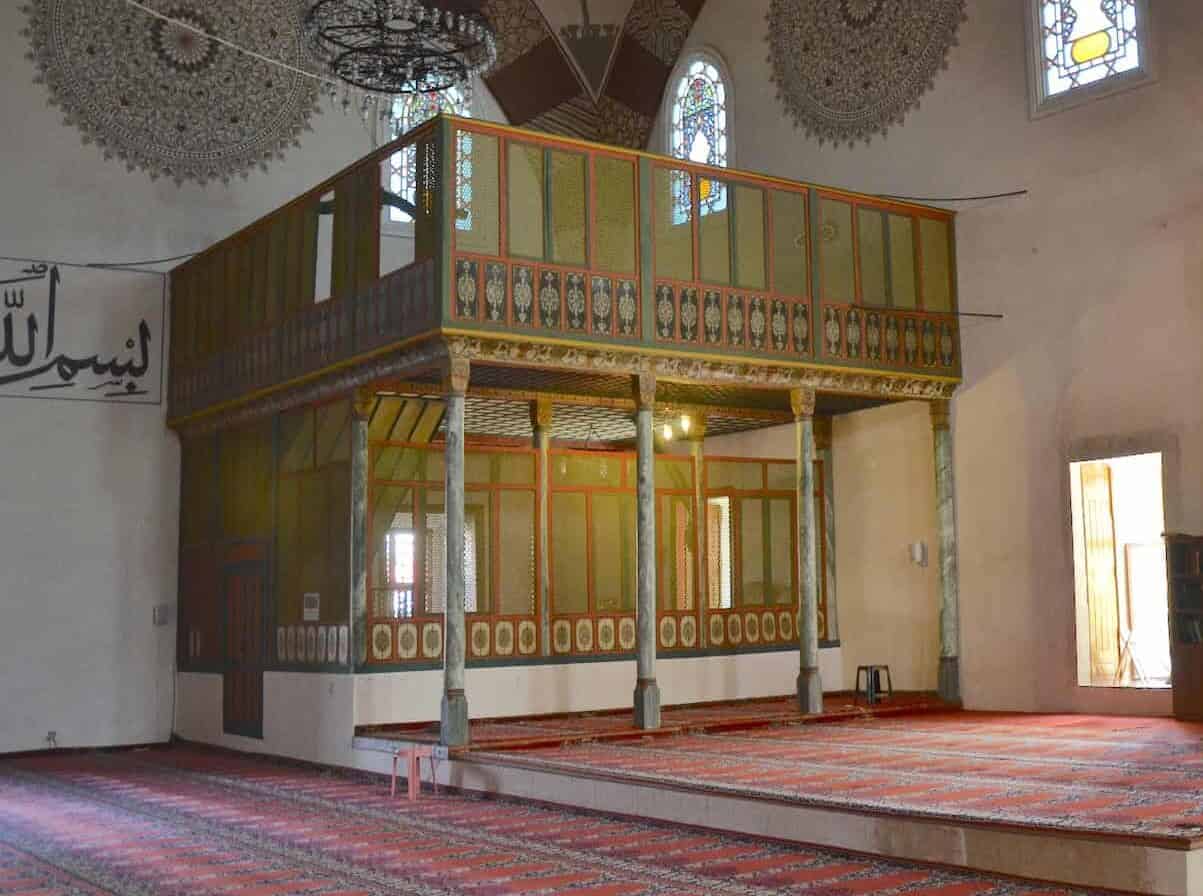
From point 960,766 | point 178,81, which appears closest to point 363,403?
point 178,81

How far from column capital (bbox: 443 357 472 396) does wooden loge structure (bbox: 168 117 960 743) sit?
0.01 meters

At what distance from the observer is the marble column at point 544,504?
1145cm

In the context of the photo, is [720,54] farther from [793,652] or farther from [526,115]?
[793,652]

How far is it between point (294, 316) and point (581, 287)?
8.26ft

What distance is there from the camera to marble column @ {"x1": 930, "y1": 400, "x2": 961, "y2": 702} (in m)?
11.8

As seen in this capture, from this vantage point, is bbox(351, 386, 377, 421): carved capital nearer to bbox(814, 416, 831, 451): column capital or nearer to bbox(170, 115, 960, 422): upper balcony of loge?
bbox(170, 115, 960, 422): upper balcony of loge

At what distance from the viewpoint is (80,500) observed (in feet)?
41.2

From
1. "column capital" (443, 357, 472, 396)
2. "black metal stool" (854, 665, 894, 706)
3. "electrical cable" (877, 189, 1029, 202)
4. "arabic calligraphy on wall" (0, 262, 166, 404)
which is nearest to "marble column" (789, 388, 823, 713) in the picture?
"black metal stool" (854, 665, 894, 706)

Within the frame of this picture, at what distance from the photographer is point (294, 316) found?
437 inches

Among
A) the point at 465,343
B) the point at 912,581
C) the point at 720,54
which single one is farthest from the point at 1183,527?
the point at 720,54

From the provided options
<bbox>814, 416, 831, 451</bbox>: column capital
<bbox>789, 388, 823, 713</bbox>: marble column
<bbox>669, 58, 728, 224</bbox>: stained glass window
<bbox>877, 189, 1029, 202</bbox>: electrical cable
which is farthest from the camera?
<bbox>669, 58, 728, 224</bbox>: stained glass window

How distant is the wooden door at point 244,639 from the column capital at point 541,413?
2.41m

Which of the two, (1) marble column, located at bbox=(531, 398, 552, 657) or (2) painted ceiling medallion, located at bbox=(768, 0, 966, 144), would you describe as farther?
(2) painted ceiling medallion, located at bbox=(768, 0, 966, 144)

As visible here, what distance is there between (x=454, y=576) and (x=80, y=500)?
15.7 ft
